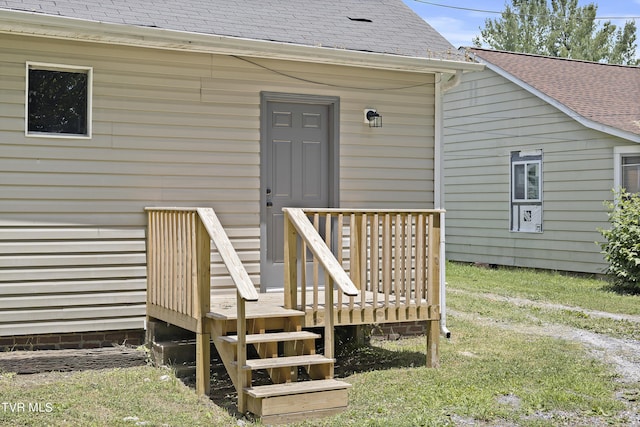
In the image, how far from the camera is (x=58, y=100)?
25.4 feet

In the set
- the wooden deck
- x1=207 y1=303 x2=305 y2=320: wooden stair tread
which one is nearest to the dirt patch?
the wooden deck

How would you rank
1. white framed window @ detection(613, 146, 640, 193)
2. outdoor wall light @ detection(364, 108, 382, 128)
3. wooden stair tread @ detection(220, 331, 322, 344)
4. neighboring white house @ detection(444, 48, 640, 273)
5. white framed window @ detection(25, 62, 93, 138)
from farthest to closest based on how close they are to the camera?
neighboring white house @ detection(444, 48, 640, 273) < white framed window @ detection(613, 146, 640, 193) < outdoor wall light @ detection(364, 108, 382, 128) < white framed window @ detection(25, 62, 93, 138) < wooden stair tread @ detection(220, 331, 322, 344)

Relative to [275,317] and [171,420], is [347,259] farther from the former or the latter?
[171,420]

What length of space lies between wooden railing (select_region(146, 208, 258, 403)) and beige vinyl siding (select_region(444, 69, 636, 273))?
9171mm

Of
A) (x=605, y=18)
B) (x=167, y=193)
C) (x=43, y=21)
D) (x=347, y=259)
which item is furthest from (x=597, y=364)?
(x=605, y=18)

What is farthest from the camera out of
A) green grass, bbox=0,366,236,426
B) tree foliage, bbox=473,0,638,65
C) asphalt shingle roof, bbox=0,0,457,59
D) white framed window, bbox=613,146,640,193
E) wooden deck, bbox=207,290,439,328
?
tree foliage, bbox=473,0,638,65

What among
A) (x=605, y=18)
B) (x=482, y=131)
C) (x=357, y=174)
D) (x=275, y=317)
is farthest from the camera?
(x=605, y=18)

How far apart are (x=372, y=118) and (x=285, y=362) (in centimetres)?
352

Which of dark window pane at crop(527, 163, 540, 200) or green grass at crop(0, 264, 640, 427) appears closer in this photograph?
green grass at crop(0, 264, 640, 427)

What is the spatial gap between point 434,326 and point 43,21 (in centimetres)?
439

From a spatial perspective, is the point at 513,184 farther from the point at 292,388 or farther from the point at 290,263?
the point at 292,388

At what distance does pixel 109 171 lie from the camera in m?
7.85

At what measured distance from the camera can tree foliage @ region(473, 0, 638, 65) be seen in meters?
34.5

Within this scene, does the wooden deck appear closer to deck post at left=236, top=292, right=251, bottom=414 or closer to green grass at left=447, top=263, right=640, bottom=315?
deck post at left=236, top=292, right=251, bottom=414
